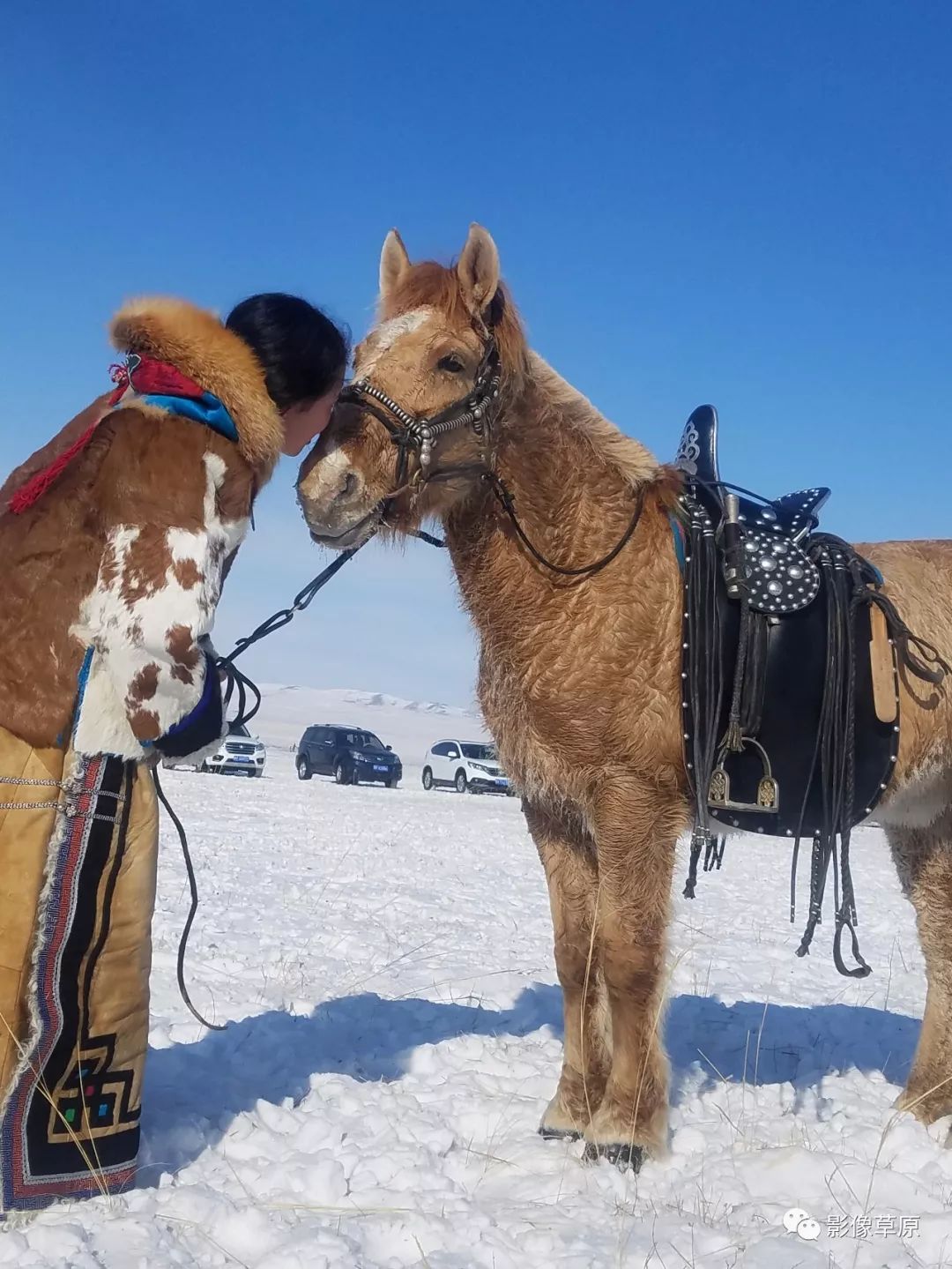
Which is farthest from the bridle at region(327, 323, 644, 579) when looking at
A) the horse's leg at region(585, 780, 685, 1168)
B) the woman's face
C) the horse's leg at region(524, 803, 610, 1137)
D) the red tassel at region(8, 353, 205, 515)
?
the horse's leg at region(524, 803, 610, 1137)

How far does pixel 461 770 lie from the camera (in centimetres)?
3023

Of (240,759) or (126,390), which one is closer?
(126,390)

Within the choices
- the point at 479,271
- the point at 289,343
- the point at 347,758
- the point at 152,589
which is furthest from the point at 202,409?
the point at 347,758

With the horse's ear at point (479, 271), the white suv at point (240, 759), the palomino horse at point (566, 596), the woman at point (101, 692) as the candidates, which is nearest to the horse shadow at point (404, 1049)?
the woman at point (101, 692)

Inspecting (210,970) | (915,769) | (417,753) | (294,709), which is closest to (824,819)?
(915,769)

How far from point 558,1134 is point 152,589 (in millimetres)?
2569

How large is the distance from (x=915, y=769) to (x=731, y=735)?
0.86 m

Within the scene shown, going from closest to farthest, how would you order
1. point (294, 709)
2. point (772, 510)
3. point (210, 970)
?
1. point (772, 510)
2. point (210, 970)
3. point (294, 709)

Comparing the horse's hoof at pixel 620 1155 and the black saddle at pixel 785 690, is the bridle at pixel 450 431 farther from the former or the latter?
the horse's hoof at pixel 620 1155

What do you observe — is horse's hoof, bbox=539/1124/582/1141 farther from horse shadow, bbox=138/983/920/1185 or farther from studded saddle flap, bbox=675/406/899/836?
studded saddle flap, bbox=675/406/899/836

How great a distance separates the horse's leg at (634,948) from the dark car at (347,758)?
26437 mm

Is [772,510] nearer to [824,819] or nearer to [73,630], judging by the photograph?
[824,819]

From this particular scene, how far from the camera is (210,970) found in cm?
550

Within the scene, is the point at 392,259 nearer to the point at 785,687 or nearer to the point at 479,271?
the point at 479,271
